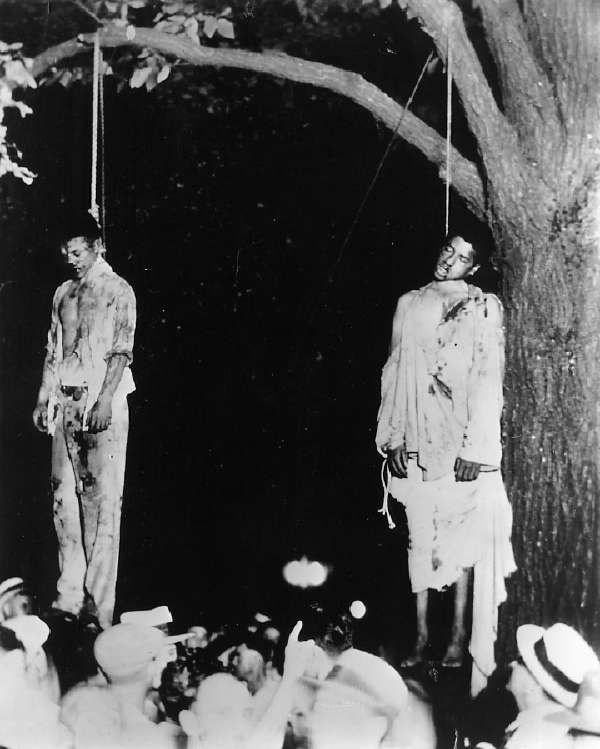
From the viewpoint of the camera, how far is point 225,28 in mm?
2666

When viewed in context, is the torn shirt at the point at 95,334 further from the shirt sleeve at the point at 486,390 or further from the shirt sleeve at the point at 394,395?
the shirt sleeve at the point at 486,390

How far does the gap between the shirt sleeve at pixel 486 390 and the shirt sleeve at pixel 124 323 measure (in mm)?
1177

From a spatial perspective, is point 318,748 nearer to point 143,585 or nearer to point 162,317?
point 143,585

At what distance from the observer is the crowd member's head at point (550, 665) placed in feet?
8.31

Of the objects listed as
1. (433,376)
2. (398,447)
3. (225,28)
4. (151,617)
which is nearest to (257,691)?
(151,617)

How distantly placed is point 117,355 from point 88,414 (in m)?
0.24

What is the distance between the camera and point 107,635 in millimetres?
2684

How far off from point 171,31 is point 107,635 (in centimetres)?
210

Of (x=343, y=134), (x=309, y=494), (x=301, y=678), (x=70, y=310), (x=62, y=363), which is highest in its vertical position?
(x=343, y=134)

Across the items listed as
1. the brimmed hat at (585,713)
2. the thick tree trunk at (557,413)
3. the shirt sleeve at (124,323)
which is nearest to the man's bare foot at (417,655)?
the thick tree trunk at (557,413)

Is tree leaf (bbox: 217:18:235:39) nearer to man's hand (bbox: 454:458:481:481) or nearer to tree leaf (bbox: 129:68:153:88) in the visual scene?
tree leaf (bbox: 129:68:153:88)

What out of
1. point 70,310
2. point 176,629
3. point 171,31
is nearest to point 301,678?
point 176,629

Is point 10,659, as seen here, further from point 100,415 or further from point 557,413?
point 557,413

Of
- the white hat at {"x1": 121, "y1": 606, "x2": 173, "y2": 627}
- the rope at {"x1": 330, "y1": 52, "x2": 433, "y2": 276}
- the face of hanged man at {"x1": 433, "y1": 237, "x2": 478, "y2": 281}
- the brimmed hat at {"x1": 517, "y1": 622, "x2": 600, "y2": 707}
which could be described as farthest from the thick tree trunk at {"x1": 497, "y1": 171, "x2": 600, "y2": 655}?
the white hat at {"x1": 121, "y1": 606, "x2": 173, "y2": 627}
